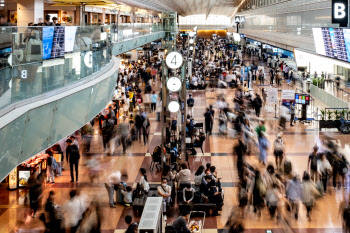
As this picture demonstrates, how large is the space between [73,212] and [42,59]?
3.04m

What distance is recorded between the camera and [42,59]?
7.48 meters

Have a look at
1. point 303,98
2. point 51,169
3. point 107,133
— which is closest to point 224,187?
point 51,169

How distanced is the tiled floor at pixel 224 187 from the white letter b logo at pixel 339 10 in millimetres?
5443

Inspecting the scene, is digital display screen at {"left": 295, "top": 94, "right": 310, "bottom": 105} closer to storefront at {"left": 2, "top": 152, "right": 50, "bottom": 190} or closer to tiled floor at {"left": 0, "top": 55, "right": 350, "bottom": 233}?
tiled floor at {"left": 0, "top": 55, "right": 350, "bottom": 233}

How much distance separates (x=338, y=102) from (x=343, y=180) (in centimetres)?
1115

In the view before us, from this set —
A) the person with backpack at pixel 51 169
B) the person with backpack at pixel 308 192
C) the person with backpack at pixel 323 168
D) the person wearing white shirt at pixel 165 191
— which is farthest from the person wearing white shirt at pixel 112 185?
the person with backpack at pixel 323 168

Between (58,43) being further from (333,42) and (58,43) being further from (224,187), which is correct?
(333,42)

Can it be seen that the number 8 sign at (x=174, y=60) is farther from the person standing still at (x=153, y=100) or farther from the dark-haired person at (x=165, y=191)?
the person standing still at (x=153, y=100)

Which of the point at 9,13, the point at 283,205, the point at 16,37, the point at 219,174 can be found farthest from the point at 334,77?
the point at 16,37

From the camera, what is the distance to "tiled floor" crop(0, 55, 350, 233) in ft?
30.3

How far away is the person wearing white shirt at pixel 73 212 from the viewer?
7.80m

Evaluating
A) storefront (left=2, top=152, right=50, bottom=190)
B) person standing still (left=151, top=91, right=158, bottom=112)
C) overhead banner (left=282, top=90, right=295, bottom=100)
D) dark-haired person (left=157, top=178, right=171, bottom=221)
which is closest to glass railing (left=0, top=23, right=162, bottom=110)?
dark-haired person (left=157, top=178, right=171, bottom=221)

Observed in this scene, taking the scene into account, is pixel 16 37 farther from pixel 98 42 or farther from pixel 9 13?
pixel 9 13

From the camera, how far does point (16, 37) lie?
255 inches
